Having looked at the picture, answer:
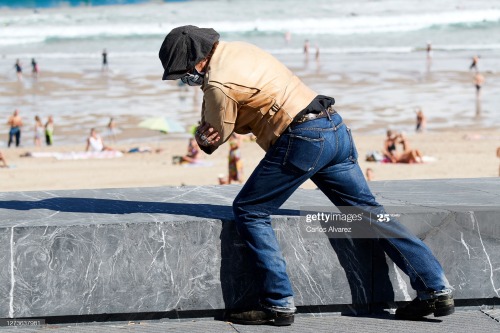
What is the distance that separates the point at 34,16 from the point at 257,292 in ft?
193

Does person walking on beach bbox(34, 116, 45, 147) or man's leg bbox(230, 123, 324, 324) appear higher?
man's leg bbox(230, 123, 324, 324)

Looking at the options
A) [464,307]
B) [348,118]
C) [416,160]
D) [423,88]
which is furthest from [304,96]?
[423,88]

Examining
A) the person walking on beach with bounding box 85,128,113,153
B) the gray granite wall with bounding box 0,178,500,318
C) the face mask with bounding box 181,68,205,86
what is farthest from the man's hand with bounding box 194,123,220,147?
the person walking on beach with bounding box 85,128,113,153

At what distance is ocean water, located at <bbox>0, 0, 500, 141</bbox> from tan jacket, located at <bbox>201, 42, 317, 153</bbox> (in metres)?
16.3

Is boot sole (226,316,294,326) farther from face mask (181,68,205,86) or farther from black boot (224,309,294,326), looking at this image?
face mask (181,68,205,86)

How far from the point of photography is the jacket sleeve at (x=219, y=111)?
3393 millimetres

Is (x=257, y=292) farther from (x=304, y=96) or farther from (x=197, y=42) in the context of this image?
(x=197, y=42)

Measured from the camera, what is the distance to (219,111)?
342 cm

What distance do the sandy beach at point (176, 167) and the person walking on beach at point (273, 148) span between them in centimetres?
1014

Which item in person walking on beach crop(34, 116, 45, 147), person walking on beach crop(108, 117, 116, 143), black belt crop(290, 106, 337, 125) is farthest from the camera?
person walking on beach crop(108, 117, 116, 143)

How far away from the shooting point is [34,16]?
59562mm

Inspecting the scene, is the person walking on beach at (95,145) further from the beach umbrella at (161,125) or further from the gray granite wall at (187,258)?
the gray granite wall at (187,258)

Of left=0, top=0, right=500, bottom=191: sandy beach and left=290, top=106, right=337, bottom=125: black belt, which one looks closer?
left=290, top=106, right=337, bottom=125: black belt

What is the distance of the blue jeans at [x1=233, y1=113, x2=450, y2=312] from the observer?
3.53m
